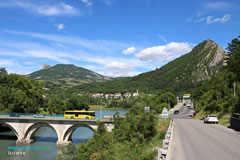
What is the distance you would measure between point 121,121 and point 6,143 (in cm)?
2970

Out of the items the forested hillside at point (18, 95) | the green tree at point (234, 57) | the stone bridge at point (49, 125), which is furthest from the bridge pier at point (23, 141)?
the green tree at point (234, 57)

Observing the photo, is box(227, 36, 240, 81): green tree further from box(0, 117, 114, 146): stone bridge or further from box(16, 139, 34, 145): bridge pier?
box(16, 139, 34, 145): bridge pier

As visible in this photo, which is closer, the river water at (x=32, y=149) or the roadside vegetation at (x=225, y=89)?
the river water at (x=32, y=149)

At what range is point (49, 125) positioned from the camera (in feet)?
164

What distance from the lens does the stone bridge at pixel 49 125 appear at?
4759cm

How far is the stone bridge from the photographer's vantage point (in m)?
47.6

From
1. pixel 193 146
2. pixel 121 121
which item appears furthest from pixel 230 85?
pixel 193 146

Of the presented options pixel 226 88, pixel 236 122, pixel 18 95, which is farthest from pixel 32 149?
pixel 226 88

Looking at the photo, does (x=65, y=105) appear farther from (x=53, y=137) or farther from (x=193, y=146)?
(x=193, y=146)

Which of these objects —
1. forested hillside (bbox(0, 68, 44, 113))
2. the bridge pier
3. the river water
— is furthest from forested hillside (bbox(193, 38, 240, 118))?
forested hillside (bbox(0, 68, 44, 113))

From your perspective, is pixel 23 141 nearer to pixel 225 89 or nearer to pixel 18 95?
pixel 18 95

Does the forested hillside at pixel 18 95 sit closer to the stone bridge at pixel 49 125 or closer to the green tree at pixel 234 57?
the stone bridge at pixel 49 125

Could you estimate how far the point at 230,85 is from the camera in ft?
157

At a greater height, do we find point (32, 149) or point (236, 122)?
point (236, 122)
